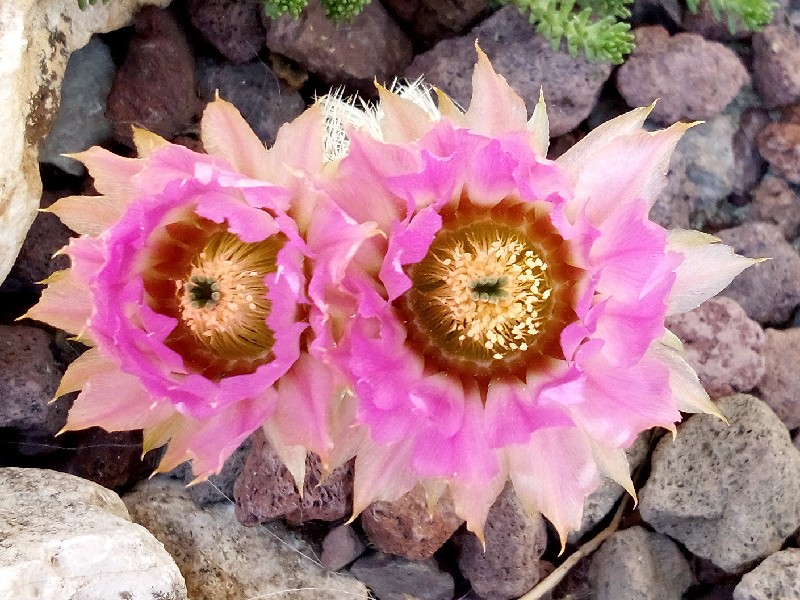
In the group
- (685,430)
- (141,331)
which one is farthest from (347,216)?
(685,430)

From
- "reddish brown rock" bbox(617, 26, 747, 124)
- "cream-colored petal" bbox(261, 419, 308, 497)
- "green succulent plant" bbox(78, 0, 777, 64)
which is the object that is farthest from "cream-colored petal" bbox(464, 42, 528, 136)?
"reddish brown rock" bbox(617, 26, 747, 124)

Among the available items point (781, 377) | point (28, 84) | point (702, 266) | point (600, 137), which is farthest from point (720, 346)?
point (28, 84)

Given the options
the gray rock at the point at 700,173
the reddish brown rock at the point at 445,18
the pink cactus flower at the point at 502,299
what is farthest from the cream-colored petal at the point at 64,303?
the gray rock at the point at 700,173

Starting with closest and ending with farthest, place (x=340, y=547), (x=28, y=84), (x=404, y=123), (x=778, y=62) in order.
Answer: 1. (x=404, y=123)
2. (x=28, y=84)
3. (x=340, y=547)
4. (x=778, y=62)

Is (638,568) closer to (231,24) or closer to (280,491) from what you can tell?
(280,491)

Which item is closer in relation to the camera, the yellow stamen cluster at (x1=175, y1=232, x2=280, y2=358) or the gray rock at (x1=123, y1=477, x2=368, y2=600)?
the yellow stamen cluster at (x1=175, y1=232, x2=280, y2=358)

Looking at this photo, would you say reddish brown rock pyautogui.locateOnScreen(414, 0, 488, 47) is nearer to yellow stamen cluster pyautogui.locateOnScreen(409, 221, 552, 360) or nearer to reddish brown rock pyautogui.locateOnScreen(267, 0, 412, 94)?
reddish brown rock pyautogui.locateOnScreen(267, 0, 412, 94)

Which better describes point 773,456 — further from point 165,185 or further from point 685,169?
point 165,185
